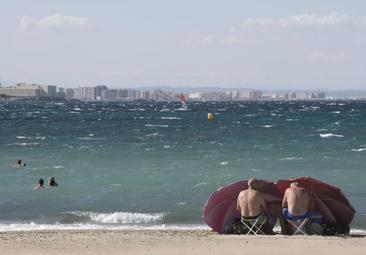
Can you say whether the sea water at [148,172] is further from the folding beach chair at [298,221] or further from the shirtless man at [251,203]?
the shirtless man at [251,203]

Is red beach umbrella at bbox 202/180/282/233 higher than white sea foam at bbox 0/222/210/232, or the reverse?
→ red beach umbrella at bbox 202/180/282/233

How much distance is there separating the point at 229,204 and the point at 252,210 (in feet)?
3.02

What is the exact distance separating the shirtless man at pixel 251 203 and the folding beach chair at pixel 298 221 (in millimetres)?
587

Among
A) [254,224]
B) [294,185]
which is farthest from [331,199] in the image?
[254,224]

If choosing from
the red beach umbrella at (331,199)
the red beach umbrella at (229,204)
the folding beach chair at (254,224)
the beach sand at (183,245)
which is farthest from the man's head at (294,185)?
the beach sand at (183,245)

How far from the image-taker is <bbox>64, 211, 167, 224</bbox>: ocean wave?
2220 cm

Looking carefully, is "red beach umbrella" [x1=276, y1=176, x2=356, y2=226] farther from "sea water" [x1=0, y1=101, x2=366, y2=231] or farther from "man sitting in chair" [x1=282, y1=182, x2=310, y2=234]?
"sea water" [x1=0, y1=101, x2=366, y2=231]

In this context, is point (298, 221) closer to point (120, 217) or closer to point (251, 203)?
point (251, 203)

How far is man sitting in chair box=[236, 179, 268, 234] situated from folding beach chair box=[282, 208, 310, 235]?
1.80ft

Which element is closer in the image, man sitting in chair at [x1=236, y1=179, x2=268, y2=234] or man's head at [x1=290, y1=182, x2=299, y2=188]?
man sitting in chair at [x1=236, y1=179, x2=268, y2=234]

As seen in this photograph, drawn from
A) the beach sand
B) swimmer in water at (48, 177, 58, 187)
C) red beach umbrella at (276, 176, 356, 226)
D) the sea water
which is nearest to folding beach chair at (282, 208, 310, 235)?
red beach umbrella at (276, 176, 356, 226)

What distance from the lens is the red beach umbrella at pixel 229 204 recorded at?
55.3ft

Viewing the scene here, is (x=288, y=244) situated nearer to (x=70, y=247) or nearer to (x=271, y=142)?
(x=70, y=247)

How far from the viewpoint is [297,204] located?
52.8ft
